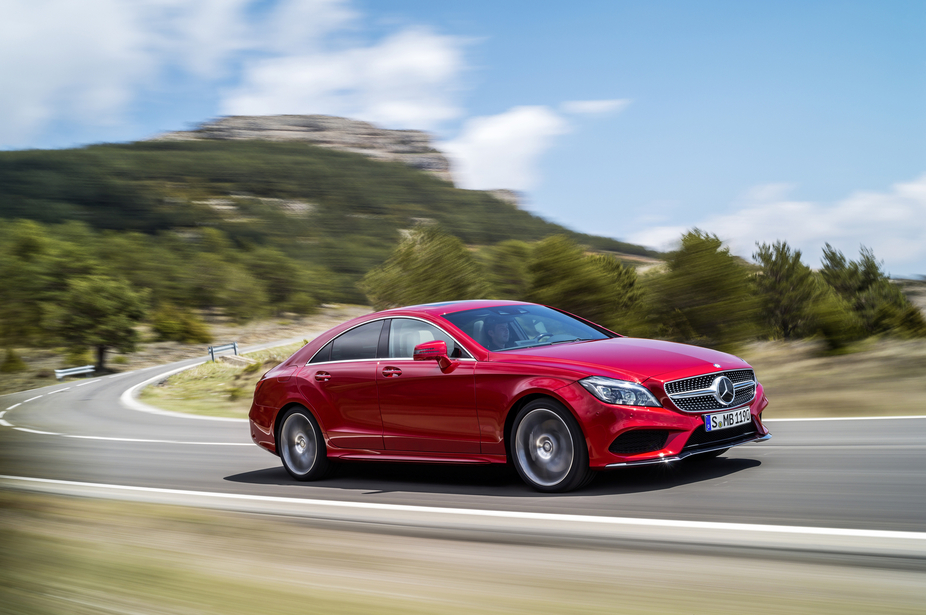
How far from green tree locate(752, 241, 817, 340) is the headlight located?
24.8 metres

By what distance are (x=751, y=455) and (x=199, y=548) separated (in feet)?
15.0

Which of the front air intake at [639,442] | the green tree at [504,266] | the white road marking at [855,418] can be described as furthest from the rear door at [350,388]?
the green tree at [504,266]

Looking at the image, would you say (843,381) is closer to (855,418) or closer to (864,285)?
(855,418)

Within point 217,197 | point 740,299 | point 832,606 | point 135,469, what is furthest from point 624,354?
point 217,197

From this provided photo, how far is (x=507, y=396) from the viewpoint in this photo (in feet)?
20.5

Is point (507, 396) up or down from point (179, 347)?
down

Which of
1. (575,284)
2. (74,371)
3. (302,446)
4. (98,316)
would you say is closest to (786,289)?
(575,284)

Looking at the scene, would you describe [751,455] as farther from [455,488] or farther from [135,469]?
[135,469]

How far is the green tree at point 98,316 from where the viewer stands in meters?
62.7

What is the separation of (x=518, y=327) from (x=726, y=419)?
1.84 metres

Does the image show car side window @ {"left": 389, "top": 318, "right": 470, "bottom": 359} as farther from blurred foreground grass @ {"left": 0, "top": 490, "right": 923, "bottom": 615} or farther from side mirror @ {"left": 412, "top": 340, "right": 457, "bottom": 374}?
blurred foreground grass @ {"left": 0, "top": 490, "right": 923, "bottom": 615}

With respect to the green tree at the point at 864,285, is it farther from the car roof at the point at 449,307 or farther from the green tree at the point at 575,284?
the car roof at the point at 449,307

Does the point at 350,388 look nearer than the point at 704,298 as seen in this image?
Yes

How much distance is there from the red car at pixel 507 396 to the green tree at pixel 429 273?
20465 millimetres
